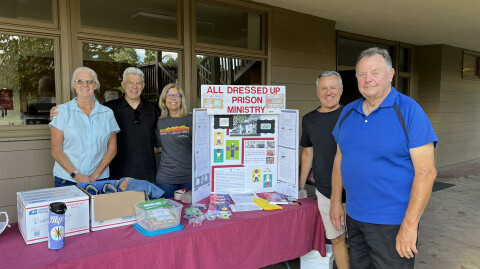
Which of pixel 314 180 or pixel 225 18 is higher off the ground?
pixel 225 18

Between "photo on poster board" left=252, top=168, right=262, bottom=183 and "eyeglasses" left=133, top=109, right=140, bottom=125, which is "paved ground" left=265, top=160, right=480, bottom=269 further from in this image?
"eyeglasses" left=133, top=109, right=140, bottom=125

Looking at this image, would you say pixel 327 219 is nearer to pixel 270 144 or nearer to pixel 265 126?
pixel 270 144

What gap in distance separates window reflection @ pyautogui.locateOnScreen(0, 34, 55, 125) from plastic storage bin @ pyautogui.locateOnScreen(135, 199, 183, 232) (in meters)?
1.81

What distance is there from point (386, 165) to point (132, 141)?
195 centimetres

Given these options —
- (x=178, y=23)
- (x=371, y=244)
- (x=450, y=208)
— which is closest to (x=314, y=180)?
(x=371, y=244)

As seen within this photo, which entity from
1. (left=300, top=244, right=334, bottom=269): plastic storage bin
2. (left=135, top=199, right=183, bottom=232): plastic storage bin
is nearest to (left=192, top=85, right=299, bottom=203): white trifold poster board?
(left=300, top=244, right=334, bottom=269): plastic storage bin

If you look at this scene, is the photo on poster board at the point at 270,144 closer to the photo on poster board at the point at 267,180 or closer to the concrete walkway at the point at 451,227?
the photo on poster board at the point at 267,180

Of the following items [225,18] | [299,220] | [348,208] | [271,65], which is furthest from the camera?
[271,65]

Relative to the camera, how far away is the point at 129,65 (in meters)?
3.65

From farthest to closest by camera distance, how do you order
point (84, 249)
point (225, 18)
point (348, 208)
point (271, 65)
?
point (271, 65) < point (225, 18) < point (348, 208) < point (84, 249)

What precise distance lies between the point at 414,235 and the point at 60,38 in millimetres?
3103

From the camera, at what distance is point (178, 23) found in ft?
Result: 12.4

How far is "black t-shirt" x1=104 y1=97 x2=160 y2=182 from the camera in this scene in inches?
108

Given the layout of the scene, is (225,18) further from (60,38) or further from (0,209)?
(0,209)
